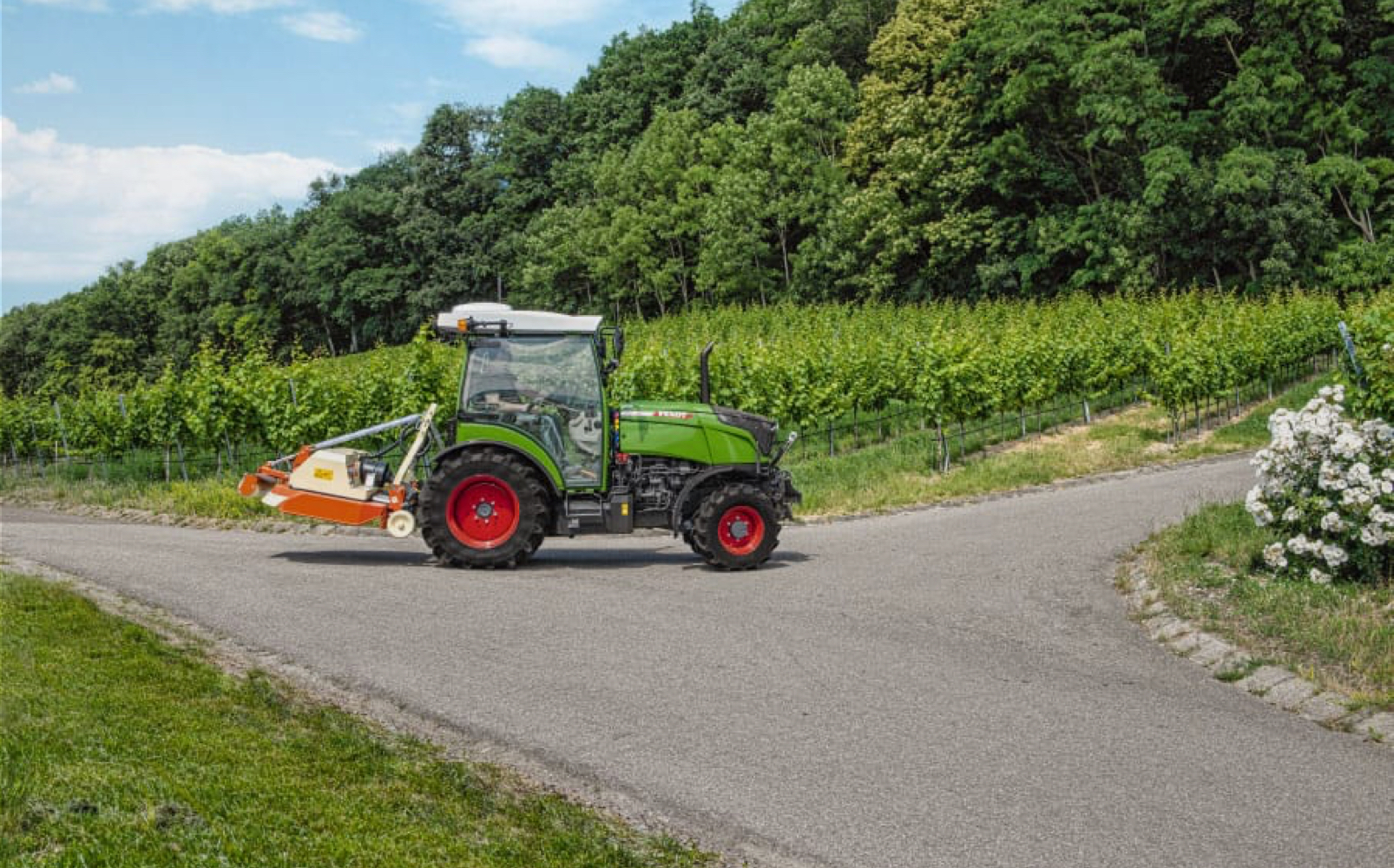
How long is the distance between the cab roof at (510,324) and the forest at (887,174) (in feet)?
51.1

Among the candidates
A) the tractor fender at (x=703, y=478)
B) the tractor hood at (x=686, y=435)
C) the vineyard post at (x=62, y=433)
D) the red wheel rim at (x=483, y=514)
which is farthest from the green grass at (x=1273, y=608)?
the vineyard post at (x=62, y=433)

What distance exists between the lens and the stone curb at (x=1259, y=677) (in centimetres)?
737

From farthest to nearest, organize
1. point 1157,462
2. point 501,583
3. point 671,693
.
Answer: point 1157,462 → point 501,583 → point 671,693

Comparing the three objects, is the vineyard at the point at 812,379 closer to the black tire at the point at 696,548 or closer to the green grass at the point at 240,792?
the black tire at the point at 696,548

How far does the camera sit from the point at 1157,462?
22969mm

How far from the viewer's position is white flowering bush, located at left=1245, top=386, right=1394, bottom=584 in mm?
10414

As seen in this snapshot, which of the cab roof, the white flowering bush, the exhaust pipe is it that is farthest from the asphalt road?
the cab roof

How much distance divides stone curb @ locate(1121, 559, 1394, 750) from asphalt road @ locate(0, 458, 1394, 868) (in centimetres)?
18

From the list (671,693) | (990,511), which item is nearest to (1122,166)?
(990,511)

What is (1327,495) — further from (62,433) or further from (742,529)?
(62,433)

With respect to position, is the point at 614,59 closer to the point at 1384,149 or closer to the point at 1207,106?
the point at 1207,106

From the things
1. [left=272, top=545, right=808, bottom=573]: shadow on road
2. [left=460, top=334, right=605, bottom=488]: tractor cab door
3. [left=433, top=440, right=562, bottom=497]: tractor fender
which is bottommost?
[left=272, top=545, right=808, bottom=573]: shadow on road

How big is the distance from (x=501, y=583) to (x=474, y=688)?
3658 millimetres

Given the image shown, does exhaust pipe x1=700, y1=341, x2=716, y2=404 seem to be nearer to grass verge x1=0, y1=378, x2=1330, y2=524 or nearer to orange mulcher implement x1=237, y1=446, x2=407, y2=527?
orange mulcher implement x1=237, y1=446, x2=407, y2=527
